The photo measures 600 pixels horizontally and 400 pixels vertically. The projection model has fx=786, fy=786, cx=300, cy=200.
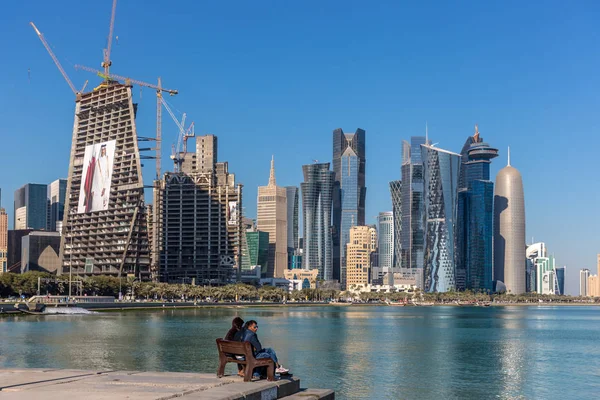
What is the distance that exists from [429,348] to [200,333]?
106ft

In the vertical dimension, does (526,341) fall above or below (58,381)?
below

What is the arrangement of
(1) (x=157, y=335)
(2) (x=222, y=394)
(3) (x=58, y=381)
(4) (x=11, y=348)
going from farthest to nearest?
(1) (x=157, y=335), (4) (x=11, y=348), (3) (x=58, y=381), (2) (x=222, y=394)

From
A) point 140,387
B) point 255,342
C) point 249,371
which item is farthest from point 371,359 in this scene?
point 140,387

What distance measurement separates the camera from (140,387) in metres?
23.5

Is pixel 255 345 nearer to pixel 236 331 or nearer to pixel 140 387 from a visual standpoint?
pixel 236 331

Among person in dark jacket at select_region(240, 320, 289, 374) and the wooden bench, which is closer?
the wooden bench

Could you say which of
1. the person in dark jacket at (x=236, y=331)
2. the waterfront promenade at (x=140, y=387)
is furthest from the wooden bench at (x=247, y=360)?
the person in dark jacket at (x=236, y=331)

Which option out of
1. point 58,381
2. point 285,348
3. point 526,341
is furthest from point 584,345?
point 58,381

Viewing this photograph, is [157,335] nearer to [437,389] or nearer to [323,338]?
[323,338]

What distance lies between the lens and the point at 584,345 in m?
102

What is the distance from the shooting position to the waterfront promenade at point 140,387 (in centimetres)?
2184

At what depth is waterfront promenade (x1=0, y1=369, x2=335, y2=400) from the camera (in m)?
21.8

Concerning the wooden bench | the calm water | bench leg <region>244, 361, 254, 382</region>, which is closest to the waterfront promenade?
bench leg <region>244, 361, 254, 382</region>

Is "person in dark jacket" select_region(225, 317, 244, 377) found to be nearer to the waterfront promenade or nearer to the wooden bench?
the wooden bench
